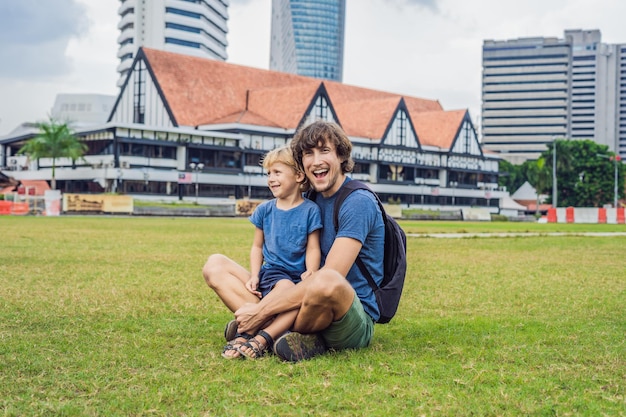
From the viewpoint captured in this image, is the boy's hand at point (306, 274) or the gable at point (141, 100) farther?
the gable at point (141, 100)

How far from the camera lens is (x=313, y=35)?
600 ft

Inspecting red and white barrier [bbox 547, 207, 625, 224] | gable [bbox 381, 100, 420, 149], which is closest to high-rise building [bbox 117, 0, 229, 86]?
gable [bbox 381, 100, 420, 149]

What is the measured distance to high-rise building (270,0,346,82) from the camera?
18100 cm

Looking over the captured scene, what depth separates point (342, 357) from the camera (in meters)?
5.03

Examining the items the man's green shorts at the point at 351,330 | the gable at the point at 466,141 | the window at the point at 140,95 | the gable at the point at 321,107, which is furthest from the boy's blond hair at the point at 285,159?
the gable at the point at 466,141

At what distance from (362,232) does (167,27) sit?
107 m

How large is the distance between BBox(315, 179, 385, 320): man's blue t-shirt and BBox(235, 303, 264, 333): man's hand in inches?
24.7

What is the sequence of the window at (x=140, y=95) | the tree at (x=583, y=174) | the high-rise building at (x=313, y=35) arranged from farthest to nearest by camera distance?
the high-rise building at (x=313, y=35), the tree at (x=583, y=174), the window at (x=140, y=95)

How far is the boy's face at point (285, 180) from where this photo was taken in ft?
17.5

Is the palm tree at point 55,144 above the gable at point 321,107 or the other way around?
the other way around

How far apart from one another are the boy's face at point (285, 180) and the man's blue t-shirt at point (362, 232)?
0.19 meters

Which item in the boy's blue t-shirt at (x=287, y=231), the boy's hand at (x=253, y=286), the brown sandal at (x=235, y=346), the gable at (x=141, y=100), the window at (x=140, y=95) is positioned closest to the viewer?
the brown sandal at (x=235, y=346)

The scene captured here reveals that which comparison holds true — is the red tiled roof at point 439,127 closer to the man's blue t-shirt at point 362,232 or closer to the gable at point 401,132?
the gable at point 401,132

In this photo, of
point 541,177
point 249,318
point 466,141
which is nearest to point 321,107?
point 466,141
